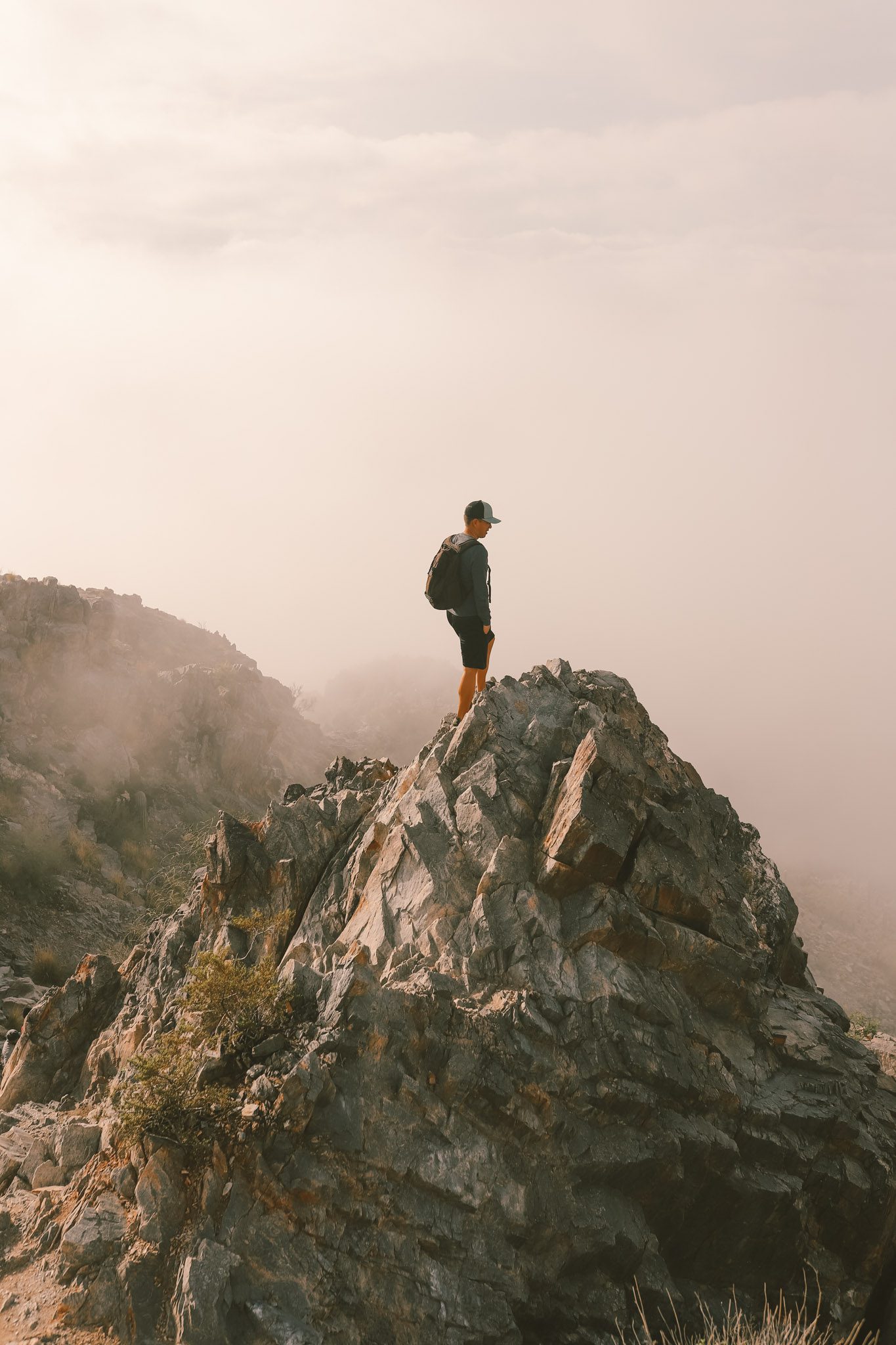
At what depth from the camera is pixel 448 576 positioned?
12523mm

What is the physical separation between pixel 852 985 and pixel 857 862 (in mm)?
25941

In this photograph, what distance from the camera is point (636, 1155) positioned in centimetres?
883

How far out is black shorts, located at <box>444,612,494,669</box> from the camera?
12.7m

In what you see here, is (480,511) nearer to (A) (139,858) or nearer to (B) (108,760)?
(A) (139,858)

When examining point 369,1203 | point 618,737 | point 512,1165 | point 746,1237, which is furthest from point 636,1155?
point 618,737

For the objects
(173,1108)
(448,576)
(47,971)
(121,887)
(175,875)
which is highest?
(448,576)

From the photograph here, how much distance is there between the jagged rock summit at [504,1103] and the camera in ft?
25.9

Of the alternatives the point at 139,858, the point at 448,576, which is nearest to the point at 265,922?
the point at 448,576

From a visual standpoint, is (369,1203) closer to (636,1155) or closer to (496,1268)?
(496,1268)

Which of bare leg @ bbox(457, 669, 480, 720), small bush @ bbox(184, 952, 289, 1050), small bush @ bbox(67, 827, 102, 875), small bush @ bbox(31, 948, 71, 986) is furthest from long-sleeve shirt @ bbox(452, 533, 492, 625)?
small bush @ bbox(67, 827, 102, 875)

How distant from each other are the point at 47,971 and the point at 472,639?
56.3 feet

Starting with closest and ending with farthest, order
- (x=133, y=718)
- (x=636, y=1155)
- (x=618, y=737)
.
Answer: (x=636, y=1155), (x=618, y=737), (x=133, y=718)

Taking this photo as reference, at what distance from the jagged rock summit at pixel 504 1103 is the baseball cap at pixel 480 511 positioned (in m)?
2.74

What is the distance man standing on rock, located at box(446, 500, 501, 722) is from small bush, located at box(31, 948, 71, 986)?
16239 mm
